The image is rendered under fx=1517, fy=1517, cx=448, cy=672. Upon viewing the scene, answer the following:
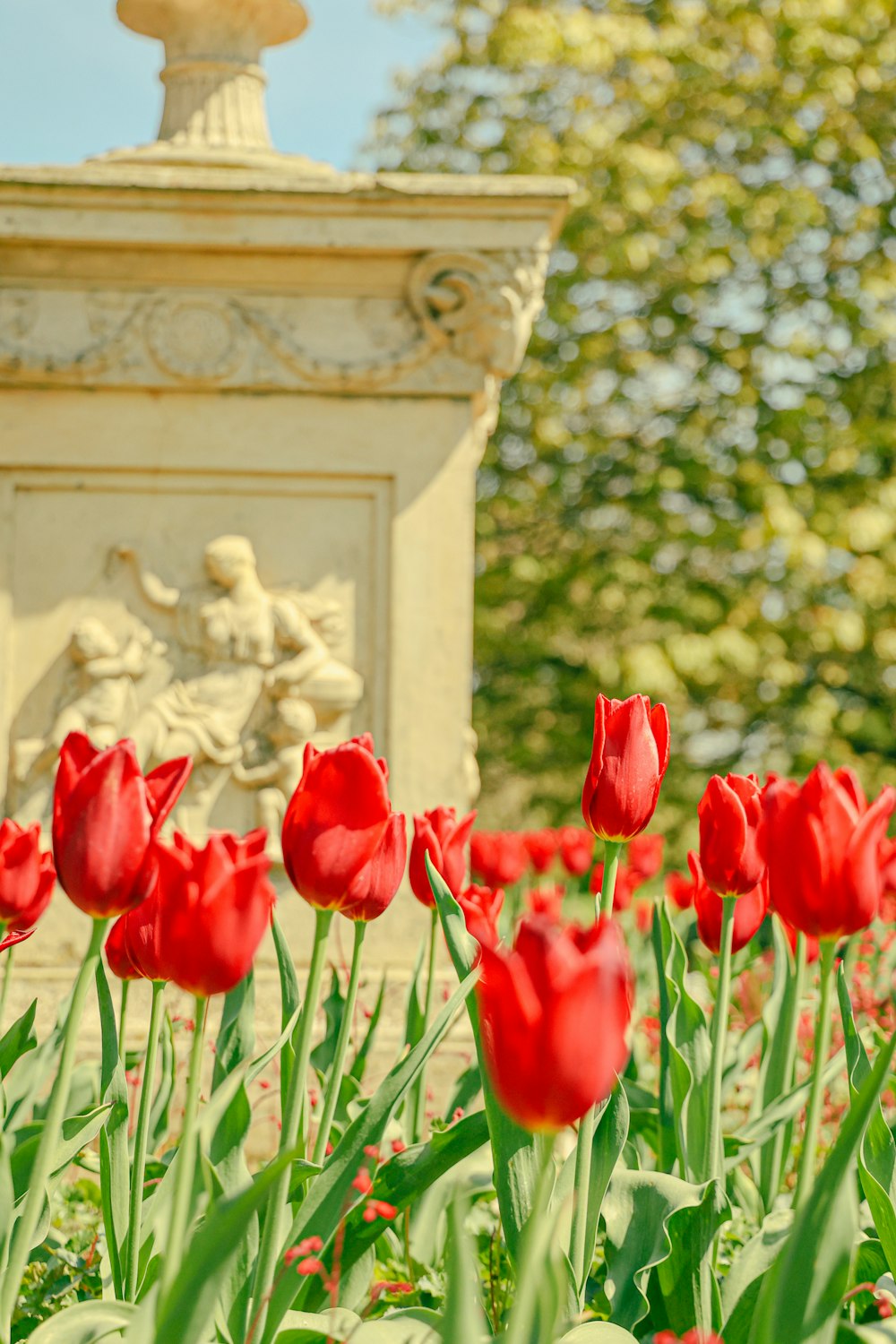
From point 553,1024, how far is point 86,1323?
659mm

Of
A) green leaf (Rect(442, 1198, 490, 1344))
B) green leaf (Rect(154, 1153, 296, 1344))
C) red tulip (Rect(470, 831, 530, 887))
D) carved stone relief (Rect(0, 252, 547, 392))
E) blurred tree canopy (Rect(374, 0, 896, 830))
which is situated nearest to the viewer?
green leaf (Rect(442, 1198, 490, 1344))

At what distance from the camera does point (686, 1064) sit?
181 centimetres

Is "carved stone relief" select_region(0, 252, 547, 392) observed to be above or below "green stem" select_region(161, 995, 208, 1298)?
above

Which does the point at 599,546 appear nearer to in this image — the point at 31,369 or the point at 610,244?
the point at 610,244

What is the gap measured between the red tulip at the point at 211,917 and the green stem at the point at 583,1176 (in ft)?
1.35

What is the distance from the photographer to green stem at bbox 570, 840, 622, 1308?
4.99ft

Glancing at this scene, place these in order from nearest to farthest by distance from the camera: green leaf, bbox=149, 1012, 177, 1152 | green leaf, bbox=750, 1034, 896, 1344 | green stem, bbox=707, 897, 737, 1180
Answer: green leaf, bbox=750, 1034, 896, 1344 → green stem, bbox=707, 897, 737, 1180 → green leaf, bbox=149, 1012, 177, 1152

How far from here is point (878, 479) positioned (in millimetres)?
11297

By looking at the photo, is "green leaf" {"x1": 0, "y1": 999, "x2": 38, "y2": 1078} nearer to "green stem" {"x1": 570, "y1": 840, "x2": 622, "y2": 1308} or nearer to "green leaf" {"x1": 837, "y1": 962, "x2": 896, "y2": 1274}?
"green stem" {"x1": 570, "y1": 840, "x2": 622, "y2": 1308}

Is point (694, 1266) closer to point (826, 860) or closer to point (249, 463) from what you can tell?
point (826, 860)

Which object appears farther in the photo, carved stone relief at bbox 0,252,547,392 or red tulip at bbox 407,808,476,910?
carved stone relief at bbox 0,252,547,392

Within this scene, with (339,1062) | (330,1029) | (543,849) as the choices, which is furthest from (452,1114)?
(543,849)

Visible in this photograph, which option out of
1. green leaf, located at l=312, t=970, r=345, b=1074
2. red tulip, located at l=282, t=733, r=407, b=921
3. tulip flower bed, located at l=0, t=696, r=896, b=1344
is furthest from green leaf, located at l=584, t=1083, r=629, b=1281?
green leaf, located at l=312, t=970, r=345, b=1074

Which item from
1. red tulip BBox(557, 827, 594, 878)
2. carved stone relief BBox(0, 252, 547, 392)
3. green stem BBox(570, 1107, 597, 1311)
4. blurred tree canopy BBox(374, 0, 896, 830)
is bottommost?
green stem BBox(570, 1107, 597, 1311)
